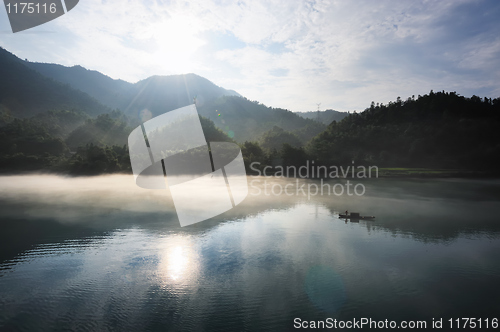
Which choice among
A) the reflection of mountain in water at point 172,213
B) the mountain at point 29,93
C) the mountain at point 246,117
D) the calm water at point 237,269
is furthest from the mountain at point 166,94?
the calm water at point 237,269

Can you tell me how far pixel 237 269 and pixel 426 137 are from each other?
79.0m

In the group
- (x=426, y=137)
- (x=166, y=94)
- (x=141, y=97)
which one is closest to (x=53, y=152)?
(x=426, y=137)

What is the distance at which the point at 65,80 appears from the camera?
15962 centimetres

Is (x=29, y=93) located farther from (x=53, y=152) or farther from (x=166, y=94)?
(x=166, y=94)

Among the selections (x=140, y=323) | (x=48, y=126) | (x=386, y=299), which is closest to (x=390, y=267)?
(x=386, y=299)

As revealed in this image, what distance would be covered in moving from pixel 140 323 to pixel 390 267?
11.3 m

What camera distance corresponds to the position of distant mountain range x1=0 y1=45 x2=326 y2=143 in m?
112

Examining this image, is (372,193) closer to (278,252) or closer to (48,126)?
(278,252)

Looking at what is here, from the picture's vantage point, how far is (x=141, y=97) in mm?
163875

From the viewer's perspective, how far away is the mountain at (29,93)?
335 ft

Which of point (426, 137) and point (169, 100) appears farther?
point (169, 100)

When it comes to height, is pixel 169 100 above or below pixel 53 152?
above

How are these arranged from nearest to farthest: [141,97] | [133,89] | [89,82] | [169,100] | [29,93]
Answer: [29,93]
[141,97]
[89,82]
[169,100]
[133,89]

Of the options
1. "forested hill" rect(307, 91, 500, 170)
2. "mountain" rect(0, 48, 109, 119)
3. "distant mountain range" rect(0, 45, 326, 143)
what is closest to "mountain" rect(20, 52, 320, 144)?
"distant mountain range" rect(0, 45, 326, 143)
